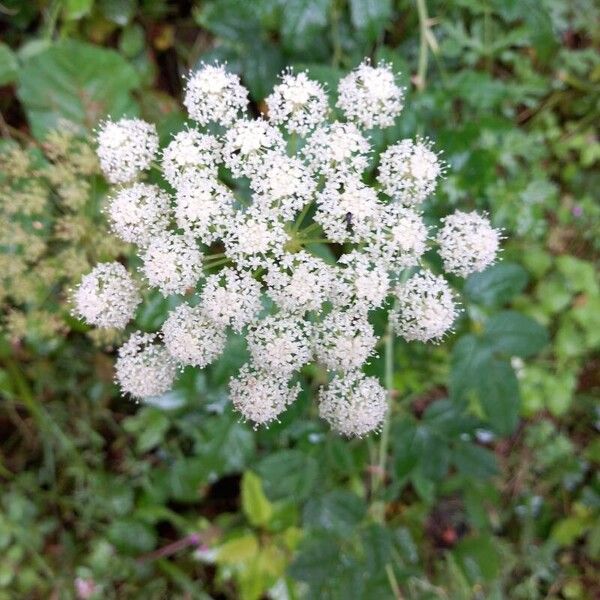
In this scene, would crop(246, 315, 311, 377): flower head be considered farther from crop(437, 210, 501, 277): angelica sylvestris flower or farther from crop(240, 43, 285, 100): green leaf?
crop(240, 43, 285, 100): green leaf

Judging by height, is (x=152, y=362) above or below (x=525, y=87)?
below

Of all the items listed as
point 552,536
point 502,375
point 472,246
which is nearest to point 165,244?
point 472,246

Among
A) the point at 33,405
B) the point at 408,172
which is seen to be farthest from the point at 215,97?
the point at 33,405

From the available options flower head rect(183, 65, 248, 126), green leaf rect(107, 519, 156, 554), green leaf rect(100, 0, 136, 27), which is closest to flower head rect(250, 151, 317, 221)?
flower head rect(183, 65, 248, 126)

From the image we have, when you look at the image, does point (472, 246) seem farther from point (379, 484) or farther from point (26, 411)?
point (26, 411)

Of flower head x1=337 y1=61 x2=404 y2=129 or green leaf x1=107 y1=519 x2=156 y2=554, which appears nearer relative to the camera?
flower head x1=337 y1=61 x2=404 y2=129

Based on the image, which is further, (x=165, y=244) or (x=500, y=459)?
(x=500, y=459)
